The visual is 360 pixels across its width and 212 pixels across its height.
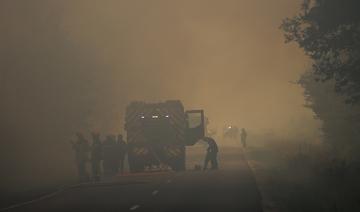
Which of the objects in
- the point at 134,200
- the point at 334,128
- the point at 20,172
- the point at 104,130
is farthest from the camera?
the point at 104,130

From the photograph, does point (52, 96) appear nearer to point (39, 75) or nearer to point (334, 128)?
point (39, 75)

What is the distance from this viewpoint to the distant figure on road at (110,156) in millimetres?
34219

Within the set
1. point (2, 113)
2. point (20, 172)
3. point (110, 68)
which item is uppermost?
point (110, 68)

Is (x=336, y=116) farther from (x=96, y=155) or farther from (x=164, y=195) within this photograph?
(x=164, y=195)

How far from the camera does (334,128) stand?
145 feet

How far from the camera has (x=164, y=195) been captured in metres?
23.2

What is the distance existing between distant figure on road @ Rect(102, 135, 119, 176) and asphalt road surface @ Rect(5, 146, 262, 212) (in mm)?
1696

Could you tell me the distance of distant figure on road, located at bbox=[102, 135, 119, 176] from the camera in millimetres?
34219

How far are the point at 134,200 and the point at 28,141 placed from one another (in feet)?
129

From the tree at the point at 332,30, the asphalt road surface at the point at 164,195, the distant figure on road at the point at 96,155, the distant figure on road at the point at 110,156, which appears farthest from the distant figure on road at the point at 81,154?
the tree at the point at 332,30

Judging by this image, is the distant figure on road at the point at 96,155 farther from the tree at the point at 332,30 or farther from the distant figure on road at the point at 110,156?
the tree at the point at 332,30

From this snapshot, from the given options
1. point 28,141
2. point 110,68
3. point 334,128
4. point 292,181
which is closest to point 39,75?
point 28,141

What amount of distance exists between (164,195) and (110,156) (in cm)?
1206

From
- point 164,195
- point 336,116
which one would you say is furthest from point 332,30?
point 336,116
